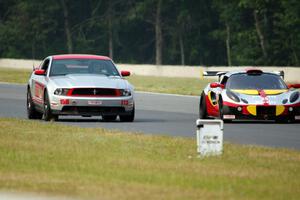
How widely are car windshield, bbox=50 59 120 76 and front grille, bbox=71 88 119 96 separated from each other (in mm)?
1094

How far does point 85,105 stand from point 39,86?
1.61 metres

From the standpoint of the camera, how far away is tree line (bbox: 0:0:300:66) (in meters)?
105

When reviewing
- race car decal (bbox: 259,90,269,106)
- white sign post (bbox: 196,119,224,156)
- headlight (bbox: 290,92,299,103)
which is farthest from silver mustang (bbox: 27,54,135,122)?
white sign post (bbox: 196,119,224,156)

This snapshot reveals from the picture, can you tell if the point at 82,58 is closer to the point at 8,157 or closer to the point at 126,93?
the point at 126,93

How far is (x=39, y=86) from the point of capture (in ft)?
83.6

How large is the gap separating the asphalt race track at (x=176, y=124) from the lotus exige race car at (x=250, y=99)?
28cm

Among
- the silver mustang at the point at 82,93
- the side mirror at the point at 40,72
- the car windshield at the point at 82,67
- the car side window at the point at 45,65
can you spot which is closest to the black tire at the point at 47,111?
the silver mustang at the point at 82,93

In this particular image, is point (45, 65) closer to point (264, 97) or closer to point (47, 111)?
point (47, 111)

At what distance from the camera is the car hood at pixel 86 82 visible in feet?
80.2

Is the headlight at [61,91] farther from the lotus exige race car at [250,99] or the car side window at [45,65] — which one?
the lotus exige race car at [250,99]

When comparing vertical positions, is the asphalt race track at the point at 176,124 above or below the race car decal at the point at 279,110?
below

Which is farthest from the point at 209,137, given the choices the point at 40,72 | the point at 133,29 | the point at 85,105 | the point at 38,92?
the point at 133,29

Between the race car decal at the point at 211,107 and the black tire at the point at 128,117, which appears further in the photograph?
the race car decal at the point at 211,107

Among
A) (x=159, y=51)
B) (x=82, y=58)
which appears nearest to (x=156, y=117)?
(x=82, y=58)
